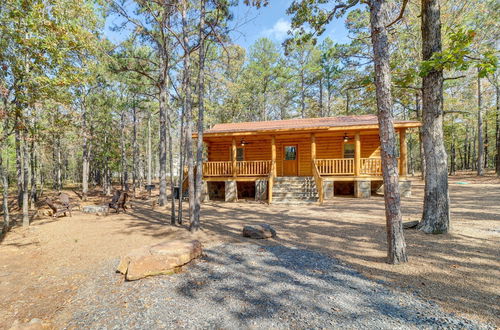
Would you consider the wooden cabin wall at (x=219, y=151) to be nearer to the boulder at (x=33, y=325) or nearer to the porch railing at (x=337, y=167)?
the porch railing at (x=337, y=167)

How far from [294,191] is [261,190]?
1.71 metres

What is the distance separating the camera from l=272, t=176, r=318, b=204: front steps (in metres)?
9.91

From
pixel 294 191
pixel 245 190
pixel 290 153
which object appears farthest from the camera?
pixel 290 153

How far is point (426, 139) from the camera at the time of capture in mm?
5125

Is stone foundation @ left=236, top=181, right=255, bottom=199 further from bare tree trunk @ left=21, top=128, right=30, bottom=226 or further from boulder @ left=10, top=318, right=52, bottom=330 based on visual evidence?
boulder @ left=10, top=318, right=52, bottom=330

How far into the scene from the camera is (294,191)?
10398mm

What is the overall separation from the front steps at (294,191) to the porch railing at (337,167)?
0.97 meters

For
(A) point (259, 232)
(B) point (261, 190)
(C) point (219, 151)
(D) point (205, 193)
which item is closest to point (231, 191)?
(D) point (205, 193)

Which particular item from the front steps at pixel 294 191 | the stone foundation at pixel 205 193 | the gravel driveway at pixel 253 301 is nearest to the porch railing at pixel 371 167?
the front steps at pixel 294 191

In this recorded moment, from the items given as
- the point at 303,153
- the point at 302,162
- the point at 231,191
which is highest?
the point at 303,153

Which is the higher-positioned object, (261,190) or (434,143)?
(434,143)

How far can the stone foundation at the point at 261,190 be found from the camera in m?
11.1

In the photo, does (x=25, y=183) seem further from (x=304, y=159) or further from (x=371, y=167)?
(x=371, y=167)

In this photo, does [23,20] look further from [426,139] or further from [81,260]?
[426,139]
